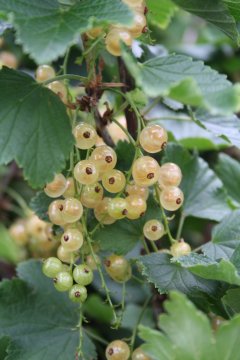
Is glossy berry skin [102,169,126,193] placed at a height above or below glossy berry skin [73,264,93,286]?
above

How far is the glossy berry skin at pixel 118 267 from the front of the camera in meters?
0.86

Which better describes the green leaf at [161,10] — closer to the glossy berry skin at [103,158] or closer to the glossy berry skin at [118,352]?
the glossy berry skin at [103,158]

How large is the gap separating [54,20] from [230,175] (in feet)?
1.93

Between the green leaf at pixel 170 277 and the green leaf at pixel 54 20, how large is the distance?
13.0 inches

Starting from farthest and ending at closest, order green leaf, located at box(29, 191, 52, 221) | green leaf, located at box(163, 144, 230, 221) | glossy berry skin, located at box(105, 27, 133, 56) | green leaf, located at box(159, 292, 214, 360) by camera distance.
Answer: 1. green leaf, located at box(163, 144, 230, 221)
2. green leaf, located at box(29, 191, 52, 221)
3. glossy berry skin, located at box(105, 27, 133, 56)
4. green leaf, located at box(159, 292, 214, 360)

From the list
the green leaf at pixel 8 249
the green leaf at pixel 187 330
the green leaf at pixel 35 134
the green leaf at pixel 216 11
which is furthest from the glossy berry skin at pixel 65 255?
the green leaf at pixel 8 249

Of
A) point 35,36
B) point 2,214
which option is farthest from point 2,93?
point 2,214

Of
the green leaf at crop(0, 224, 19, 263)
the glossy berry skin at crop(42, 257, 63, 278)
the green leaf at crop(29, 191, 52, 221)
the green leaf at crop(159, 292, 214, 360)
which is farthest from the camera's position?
the green leaf at crop(0, 224, 19, 263)

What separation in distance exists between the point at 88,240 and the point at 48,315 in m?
0.24

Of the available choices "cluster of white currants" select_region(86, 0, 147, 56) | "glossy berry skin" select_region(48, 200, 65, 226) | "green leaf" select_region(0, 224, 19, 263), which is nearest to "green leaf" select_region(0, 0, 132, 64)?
"cluster of white currants" select_region(86, 0, 147, 56)

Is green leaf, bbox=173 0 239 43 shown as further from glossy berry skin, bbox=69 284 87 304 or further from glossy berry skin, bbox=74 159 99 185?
glossy berry skin, bbox=69 284 87 304

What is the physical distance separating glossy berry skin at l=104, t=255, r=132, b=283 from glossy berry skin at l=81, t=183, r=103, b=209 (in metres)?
0.10

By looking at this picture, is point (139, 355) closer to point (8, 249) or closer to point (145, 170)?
point (145, 170)

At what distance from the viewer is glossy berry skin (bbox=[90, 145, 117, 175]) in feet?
2.52
